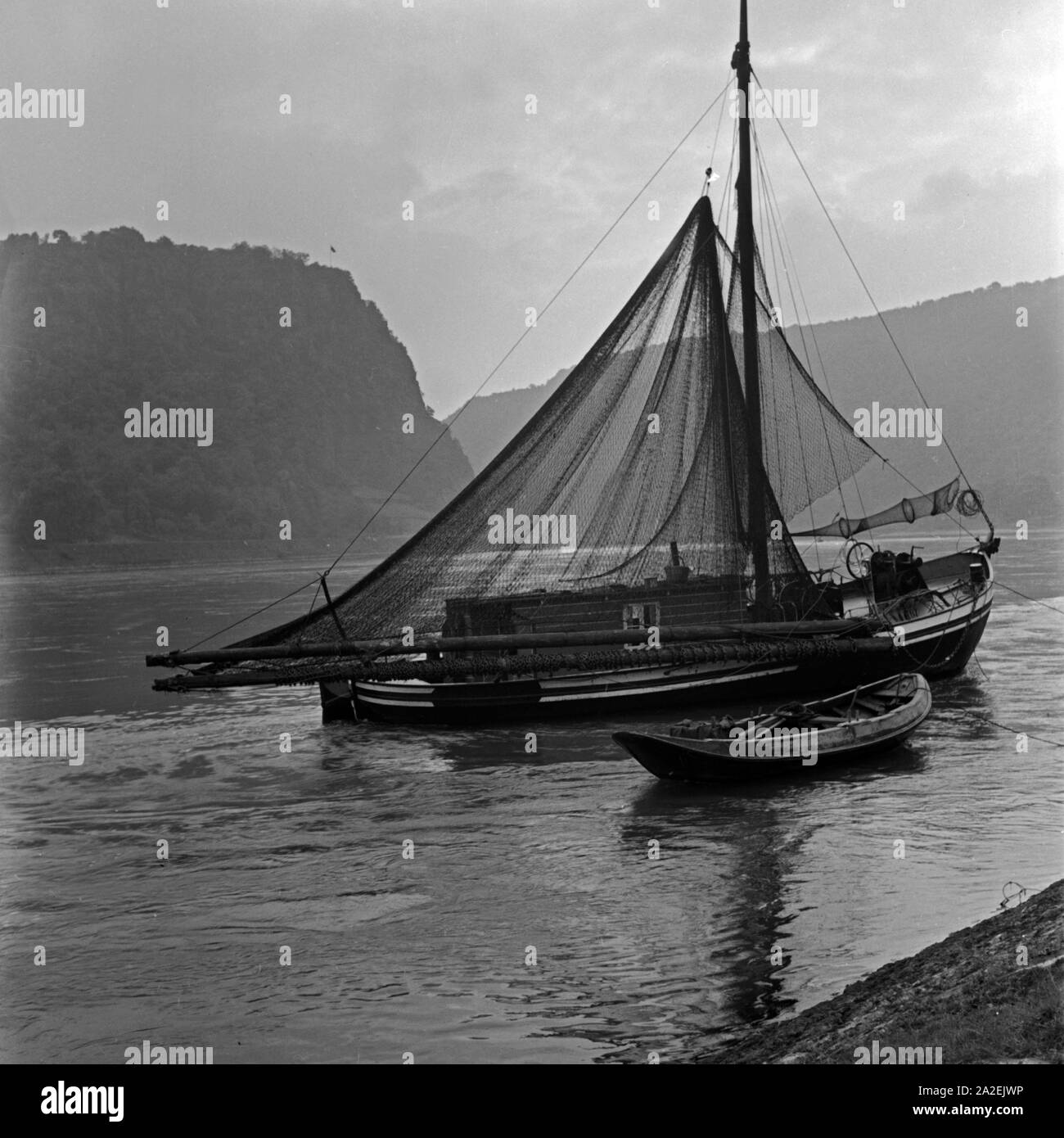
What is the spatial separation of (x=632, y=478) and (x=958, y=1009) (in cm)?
1627

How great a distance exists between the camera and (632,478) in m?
23.2

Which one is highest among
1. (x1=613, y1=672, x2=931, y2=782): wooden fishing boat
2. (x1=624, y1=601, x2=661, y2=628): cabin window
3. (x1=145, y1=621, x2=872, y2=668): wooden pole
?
(x1=624, y1=601, x2=661, y2=628): cabin window

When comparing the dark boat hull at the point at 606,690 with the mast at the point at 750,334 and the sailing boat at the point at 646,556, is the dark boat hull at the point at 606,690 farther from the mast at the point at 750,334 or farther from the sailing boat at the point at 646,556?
the mast at the point at 750,334

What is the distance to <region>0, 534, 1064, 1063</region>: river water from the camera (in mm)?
10008

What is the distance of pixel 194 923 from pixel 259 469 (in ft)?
378

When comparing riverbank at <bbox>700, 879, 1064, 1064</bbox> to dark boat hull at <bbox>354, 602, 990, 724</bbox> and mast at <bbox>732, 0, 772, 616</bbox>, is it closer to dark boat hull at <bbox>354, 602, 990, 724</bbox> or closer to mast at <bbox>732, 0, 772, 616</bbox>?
dark boat hull at <bbox>354, 602, 990, 724</bbox>

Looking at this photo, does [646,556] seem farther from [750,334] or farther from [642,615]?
[750,334]

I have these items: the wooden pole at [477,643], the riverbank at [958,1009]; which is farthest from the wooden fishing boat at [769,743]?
the riverbank at [958,1009]

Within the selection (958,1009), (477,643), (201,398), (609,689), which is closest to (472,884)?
(958,1009)

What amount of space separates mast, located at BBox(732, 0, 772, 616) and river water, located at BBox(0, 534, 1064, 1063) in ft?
15.1

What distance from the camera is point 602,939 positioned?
11.6 metres

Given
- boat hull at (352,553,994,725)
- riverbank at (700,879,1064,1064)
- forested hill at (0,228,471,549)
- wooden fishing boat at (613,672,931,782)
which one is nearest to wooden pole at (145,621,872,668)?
boat hull at (352,553,994,725)

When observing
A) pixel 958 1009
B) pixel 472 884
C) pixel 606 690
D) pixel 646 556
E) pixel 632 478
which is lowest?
pixel 472 884

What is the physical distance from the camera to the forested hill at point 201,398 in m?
104
